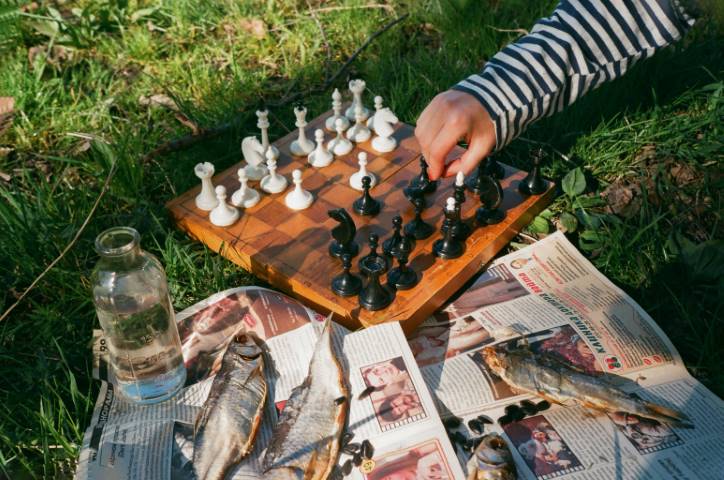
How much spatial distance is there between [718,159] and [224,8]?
2.36 metres

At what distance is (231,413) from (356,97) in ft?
4.37

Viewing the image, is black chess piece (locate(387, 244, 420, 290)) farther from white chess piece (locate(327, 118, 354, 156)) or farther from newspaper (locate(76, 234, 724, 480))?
white chess piece (locate(327, 118, 354, 156))

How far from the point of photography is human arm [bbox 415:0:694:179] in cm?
188

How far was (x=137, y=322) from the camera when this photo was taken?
1.54m

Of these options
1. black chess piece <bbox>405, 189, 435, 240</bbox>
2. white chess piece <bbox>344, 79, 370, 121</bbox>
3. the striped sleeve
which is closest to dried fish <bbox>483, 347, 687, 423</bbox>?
black chess piece <bbox>405, 189, 435, 240</bbox>

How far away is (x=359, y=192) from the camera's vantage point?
2197 mm

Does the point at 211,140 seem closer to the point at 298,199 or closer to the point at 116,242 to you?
the point at 298,199

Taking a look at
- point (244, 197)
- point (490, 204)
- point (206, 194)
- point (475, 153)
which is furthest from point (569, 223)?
point (206, 194)

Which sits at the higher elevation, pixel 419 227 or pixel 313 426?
pixel 419 227

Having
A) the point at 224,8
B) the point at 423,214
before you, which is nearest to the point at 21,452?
the point at 423,214

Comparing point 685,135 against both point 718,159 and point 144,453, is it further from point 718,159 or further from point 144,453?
point 144,453

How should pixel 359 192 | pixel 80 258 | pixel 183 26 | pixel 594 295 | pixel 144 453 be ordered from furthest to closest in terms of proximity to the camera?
pixel 183 26 → pixel 359 192 → pixel 80 258 → pixel 594 295 → pixel 144 453

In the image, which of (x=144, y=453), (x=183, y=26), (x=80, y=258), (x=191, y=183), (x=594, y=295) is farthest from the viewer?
(x=183, y=26)

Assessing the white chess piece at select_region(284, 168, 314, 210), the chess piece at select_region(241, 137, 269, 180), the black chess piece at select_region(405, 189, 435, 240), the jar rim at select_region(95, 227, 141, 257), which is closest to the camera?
the jar rim at select_region(95, 227, 141, 257)
